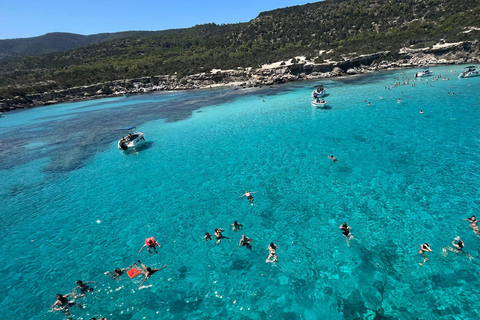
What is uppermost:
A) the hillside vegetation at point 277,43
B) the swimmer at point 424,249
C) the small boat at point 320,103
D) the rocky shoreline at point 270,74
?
the hillside vegetation at point 277,43

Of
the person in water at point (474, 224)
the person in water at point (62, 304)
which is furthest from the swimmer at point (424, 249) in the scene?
the person in water at point (62, 304)

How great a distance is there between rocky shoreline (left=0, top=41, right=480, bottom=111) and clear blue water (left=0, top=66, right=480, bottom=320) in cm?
5027

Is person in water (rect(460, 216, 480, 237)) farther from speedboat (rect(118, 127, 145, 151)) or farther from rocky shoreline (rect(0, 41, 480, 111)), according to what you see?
rocky shoreline (rect(0, 41, 480, 111))

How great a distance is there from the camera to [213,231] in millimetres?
15703

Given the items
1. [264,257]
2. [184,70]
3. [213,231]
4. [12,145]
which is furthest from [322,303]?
[184,70]

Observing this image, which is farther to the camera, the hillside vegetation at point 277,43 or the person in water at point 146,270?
the hillside vegetation at point 277,43

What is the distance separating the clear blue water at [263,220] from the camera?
35.7ft

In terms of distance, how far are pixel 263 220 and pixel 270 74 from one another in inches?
3113

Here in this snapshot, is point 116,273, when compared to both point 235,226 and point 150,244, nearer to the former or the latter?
point 150,244

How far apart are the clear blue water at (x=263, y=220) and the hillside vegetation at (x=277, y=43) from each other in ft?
232

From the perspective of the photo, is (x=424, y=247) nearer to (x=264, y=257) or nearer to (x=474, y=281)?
(x=474, y=281)

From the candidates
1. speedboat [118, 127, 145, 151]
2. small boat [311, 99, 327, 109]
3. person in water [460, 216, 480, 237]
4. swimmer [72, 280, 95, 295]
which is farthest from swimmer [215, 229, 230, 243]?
small boat [311, 99, 327, 109]

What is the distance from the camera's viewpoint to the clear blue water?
1088 centimetres

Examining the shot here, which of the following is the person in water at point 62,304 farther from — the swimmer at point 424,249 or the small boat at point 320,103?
the small boat at point 320,103
